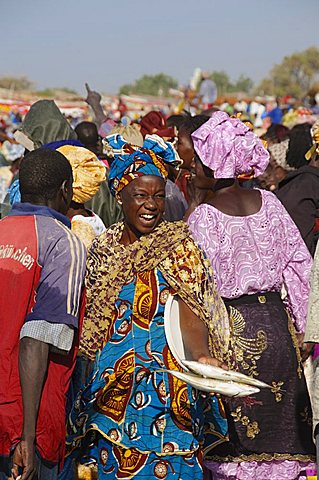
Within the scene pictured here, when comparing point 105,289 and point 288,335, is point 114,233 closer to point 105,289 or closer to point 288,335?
point 105,289

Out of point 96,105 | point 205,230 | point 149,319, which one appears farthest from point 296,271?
point 96,105

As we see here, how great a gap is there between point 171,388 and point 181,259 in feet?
1.84

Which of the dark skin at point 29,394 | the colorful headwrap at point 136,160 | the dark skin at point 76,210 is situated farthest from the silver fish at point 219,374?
the dark skin at point 76,210

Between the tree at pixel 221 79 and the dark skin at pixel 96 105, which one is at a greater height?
the dark skin at pixel 96 105

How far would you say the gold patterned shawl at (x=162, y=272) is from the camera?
14.2 feet

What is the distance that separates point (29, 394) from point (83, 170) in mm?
2347

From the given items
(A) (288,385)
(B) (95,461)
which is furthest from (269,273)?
(B) (95,461)

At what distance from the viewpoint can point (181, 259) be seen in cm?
436

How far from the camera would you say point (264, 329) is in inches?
205

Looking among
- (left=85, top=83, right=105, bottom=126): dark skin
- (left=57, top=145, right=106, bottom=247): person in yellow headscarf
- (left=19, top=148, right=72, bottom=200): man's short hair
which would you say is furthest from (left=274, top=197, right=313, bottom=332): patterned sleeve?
(left=85, top=83, right=105, bottom=126): dark skin

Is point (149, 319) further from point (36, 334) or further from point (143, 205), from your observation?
point (36, 334)

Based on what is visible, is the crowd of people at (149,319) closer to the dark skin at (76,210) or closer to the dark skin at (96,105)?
the dark skin at (76,210)

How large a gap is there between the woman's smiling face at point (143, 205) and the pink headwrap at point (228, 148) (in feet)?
2.58

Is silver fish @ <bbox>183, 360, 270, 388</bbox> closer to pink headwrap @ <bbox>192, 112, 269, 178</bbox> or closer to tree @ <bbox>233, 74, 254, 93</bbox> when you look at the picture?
pink headwrap @ <bbox>192, 112, 269, 178</bbox>
